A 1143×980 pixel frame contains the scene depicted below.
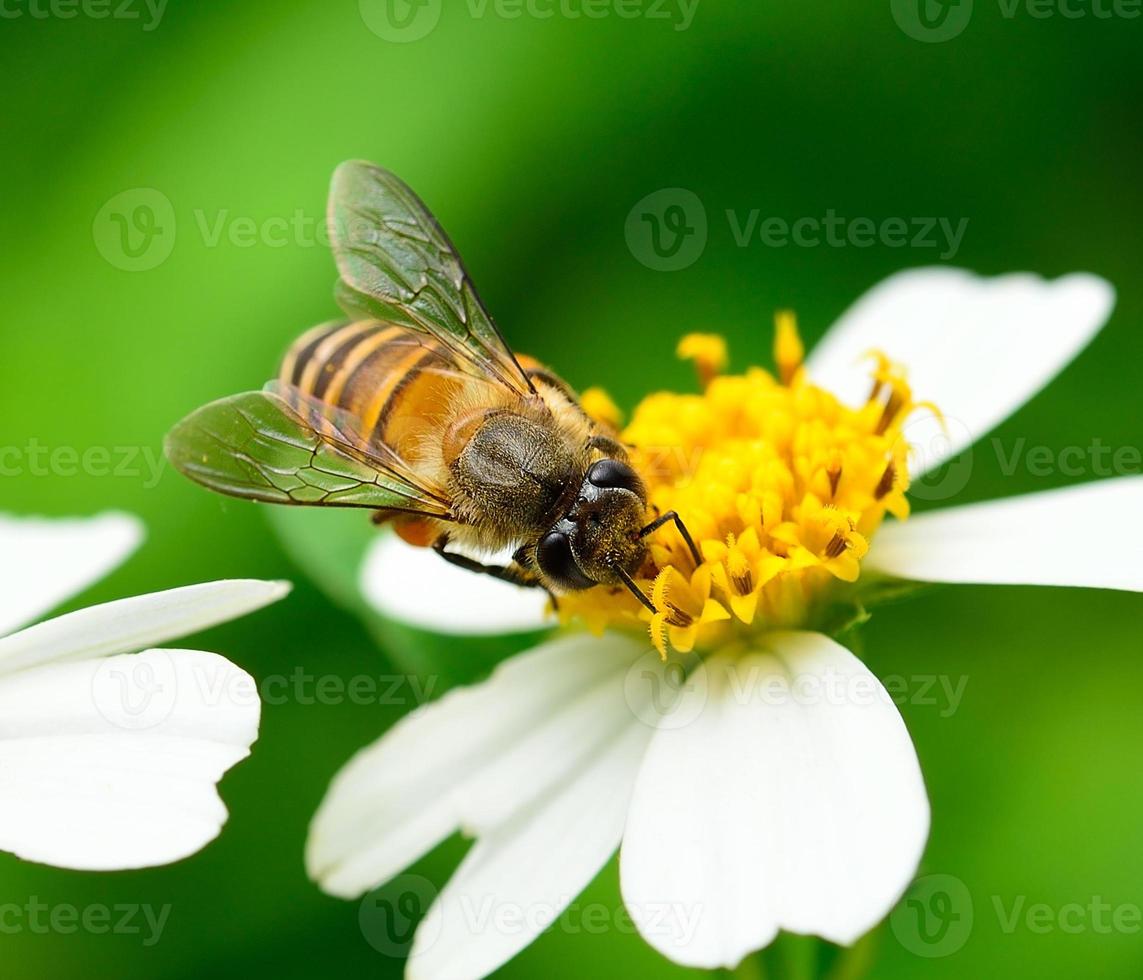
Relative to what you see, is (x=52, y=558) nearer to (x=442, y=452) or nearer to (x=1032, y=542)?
(x=442, y=452)

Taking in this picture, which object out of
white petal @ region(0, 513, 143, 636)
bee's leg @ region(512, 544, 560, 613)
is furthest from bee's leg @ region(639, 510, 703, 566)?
white petal @ region(0, 513, 143, 636)

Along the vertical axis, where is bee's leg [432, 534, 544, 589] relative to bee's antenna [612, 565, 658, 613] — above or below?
below

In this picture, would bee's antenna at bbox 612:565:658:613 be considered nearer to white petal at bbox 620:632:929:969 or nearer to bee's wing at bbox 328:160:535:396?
white petal at bbox 620:632:929:969

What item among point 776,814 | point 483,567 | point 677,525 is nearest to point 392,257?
point 483,567

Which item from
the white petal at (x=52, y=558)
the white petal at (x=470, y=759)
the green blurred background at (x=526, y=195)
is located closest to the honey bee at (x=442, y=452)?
the white petal at (x=470, y=759)

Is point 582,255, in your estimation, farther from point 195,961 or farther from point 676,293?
point 195,961

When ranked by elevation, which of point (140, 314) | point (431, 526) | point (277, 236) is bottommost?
point (431, 526)

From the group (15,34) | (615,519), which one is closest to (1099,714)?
(615,519)
